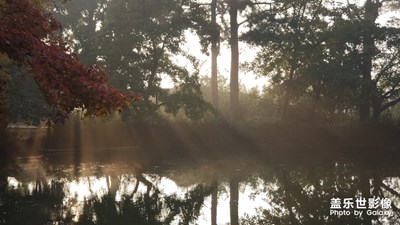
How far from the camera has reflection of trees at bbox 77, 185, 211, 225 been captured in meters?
10.3

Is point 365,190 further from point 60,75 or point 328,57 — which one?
point 328,57

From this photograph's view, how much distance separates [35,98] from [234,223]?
1811cm

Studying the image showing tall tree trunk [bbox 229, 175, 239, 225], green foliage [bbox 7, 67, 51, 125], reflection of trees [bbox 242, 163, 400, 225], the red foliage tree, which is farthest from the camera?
green foliage [bbox 7, 67, 51, 125]

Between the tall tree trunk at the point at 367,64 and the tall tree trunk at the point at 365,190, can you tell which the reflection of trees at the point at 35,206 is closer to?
the tall tree trunk at the point at 365,190

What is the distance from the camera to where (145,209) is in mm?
11438

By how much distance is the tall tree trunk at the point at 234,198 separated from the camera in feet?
34.3

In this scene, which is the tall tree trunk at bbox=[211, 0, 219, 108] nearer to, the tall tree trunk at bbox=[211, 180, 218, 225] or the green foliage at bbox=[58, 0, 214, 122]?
the green foliage at bbox=[58, 0, 214, 122]

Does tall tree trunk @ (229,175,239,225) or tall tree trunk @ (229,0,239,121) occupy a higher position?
tall tree trunk @ (229,0,239,121)

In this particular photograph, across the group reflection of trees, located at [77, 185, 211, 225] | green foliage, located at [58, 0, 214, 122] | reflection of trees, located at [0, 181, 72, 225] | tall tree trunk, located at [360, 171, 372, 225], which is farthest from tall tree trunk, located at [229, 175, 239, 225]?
green foliage, located at [58, 0, 214, 122]

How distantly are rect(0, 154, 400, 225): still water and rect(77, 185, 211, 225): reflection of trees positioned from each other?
3cm

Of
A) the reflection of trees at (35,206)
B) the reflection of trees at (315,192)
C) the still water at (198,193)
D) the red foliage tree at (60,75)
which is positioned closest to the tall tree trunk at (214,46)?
the still water at (198,193)

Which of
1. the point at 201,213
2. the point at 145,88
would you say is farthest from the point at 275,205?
the point at 145,88

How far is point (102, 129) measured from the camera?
27938 mm

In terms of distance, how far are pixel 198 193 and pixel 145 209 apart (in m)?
2.72
